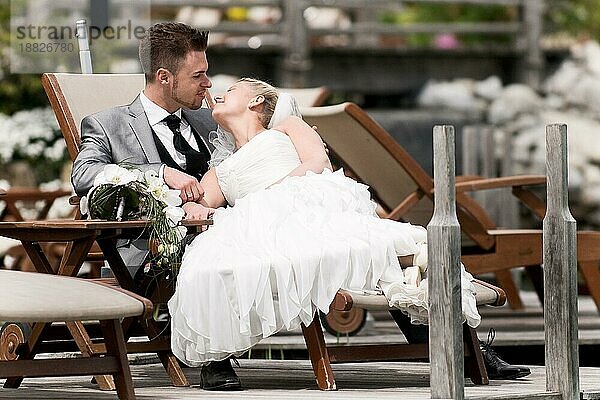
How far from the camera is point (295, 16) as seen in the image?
11.4 meters

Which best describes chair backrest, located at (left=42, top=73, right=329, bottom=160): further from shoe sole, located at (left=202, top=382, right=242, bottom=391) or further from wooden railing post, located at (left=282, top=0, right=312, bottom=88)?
wooden railing post, located at (left=282, top=0, right=312, bottom=88)

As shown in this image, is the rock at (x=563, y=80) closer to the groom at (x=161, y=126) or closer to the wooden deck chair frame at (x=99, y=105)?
the wooden deck chair frame at (x=99, y=105)

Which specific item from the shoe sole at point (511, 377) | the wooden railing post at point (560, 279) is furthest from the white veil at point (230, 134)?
the shoe sole at point (511, 377)

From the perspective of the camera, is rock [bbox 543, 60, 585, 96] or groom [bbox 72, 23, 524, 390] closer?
groom [bbox 72, 23, 524, 390]

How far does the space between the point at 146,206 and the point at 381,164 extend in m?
2.26

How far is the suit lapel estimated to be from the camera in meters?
5.05

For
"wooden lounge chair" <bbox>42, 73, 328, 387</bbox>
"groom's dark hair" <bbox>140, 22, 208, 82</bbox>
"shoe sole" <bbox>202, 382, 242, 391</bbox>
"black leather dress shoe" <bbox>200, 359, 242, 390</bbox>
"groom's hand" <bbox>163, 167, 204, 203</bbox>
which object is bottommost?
"shoe sole" <bbox>202, 382, 242, 391</bbox>

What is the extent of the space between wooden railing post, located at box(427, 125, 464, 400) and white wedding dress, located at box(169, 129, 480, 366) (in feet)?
1.12

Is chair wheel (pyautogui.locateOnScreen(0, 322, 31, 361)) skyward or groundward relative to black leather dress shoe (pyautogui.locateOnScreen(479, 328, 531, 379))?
skyward

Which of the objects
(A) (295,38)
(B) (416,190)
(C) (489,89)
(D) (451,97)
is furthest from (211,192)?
(C) (489,89)

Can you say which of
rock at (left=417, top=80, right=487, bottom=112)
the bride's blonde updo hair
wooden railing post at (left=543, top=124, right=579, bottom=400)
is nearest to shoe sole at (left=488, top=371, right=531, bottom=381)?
wooden railing post at (left=543, top=124, right=579, bottom=400)

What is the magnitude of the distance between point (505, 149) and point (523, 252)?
9.21 ft

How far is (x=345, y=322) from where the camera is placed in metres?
6.54

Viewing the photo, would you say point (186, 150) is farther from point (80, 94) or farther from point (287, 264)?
point (287, 264)
